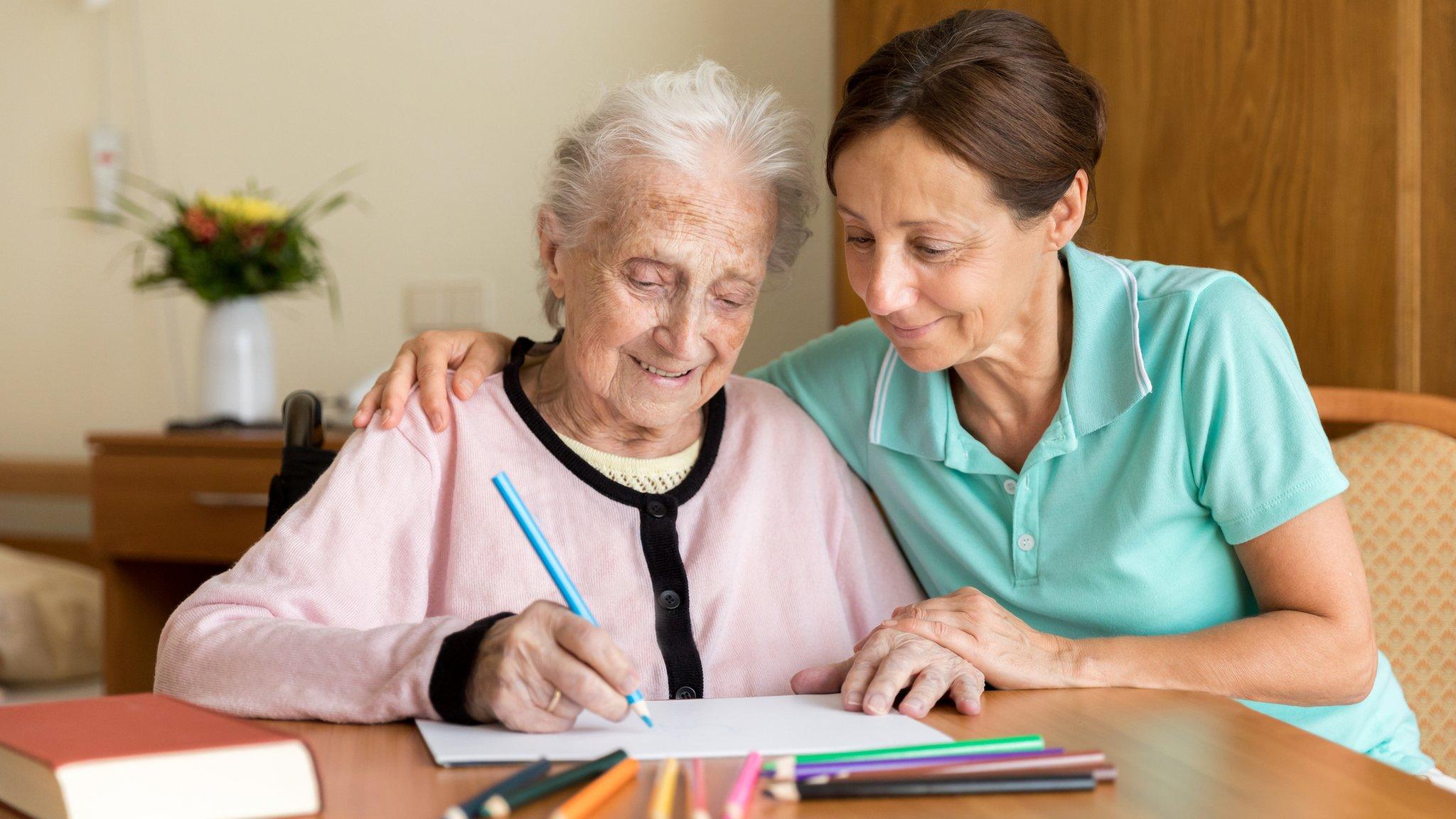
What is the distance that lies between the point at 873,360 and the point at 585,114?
0.45 metres

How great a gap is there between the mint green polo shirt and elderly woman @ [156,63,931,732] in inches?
5.6

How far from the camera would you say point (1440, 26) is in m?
1.65

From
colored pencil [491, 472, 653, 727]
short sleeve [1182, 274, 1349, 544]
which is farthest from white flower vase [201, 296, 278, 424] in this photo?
short sleeve [1182, 274, 1349, 544]

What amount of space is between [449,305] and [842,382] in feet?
5.06

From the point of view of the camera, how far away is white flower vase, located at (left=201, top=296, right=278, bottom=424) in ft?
8.47

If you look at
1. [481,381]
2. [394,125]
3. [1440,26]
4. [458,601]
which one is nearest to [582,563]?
[458,601]

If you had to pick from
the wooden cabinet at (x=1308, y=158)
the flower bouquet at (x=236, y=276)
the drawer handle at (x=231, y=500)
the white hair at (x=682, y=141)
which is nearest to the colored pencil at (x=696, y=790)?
the white hair at (x=682, y=141)

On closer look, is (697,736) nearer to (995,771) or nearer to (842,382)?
(995,771)

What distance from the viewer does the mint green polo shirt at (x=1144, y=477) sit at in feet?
3.80

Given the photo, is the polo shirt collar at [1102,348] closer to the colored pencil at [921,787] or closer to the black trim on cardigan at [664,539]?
the black trim on cardigan at [664,539]

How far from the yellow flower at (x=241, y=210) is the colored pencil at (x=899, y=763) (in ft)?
7.06

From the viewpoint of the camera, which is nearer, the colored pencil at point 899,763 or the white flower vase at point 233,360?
the colored pencil at point 899,763

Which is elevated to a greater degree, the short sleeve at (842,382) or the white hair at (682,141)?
the white hair at (682,141)

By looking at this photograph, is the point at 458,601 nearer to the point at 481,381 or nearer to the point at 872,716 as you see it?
the point at 481,381
